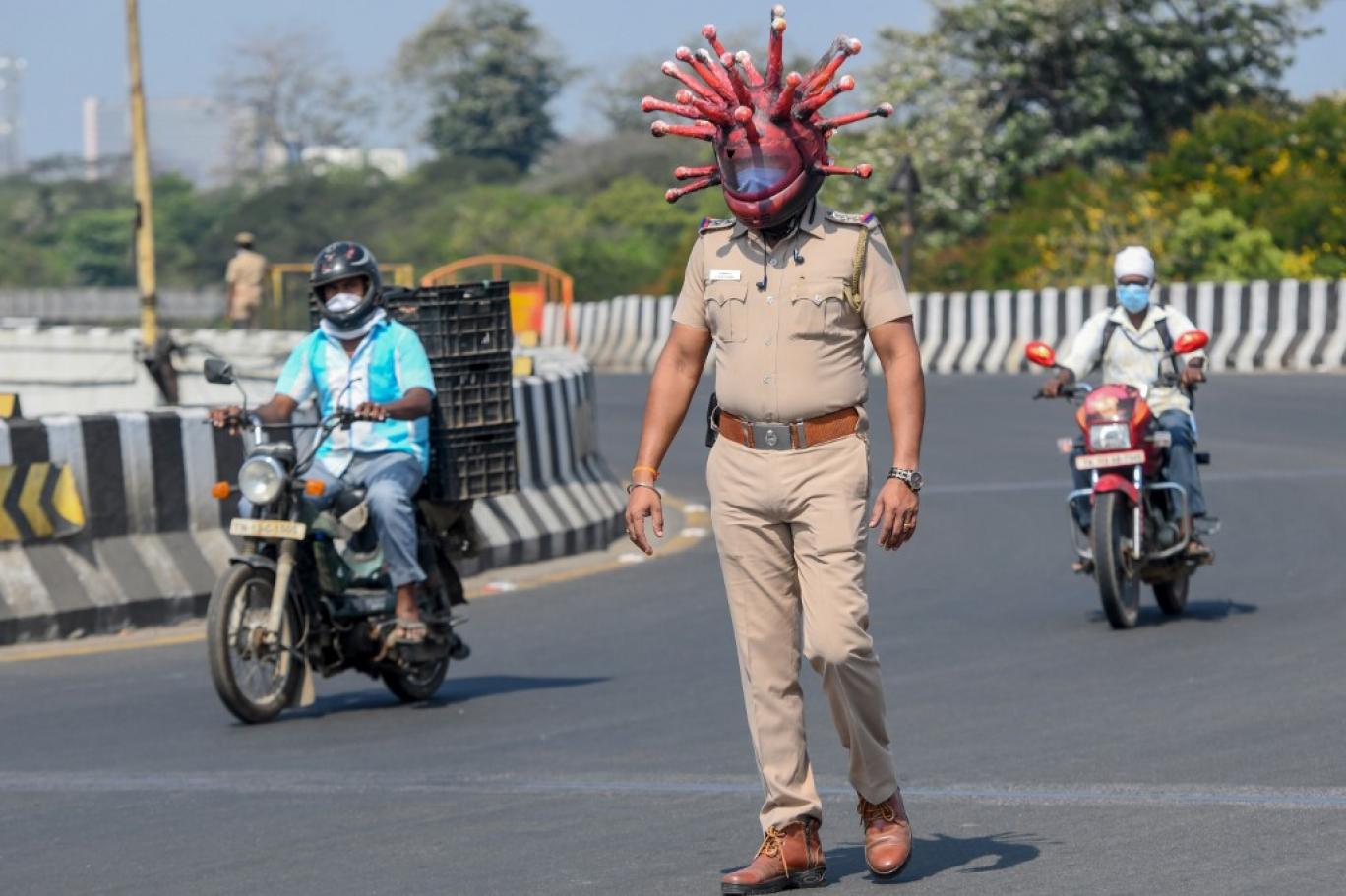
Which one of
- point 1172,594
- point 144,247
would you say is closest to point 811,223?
point 1172,594

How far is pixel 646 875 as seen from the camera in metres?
6.66

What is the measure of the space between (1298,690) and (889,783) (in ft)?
13.0

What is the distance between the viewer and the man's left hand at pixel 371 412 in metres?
10.0

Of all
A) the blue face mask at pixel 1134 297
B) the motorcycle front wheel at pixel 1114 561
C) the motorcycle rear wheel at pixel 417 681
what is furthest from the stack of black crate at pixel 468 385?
the blue face mask at pixel 1134 297

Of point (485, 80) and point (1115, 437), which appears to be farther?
point (485, 80)

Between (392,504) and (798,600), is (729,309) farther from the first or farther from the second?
(392,504)

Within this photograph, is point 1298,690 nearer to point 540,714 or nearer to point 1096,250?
point 540,714

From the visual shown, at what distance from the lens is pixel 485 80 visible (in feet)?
347

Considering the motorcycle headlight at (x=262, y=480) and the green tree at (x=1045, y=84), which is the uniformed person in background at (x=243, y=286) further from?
the motorcycle headlight at (x=262, y=480)

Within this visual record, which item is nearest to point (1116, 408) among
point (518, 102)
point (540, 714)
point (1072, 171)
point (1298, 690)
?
point (1298, 690)

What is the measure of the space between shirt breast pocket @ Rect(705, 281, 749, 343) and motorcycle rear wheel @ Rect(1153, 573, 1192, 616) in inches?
265

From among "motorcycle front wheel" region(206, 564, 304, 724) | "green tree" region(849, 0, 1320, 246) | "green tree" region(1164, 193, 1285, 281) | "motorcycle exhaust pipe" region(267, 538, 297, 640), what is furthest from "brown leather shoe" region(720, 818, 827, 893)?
"green tree" region(849, 0, 1320, 246)

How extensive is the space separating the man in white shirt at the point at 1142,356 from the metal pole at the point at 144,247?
53.1 ft

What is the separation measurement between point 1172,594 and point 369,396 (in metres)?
4.61
